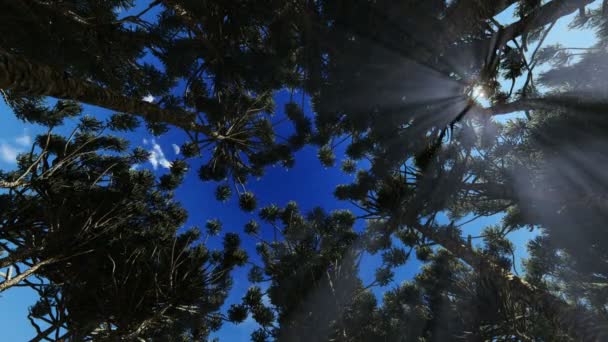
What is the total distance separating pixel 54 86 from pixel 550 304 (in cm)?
514

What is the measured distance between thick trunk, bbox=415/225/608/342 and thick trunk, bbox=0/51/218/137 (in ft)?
15.5

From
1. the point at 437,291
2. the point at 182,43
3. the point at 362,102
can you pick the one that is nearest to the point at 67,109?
the point at 182,43

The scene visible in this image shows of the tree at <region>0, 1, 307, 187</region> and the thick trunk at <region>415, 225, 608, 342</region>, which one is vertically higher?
the tree at <region>0, 1, 307, 187</region>

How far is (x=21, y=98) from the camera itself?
4.41 metres

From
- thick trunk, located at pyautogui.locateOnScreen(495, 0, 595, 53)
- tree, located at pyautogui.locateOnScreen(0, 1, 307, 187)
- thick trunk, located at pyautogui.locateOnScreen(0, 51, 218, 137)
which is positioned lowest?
thick trunk, located at pyautogui.locateOnScreen(0, 51, 218, 137)

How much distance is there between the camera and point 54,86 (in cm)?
155

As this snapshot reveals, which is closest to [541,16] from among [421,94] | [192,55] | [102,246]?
[421,94]

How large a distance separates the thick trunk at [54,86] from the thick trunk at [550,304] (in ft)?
15.5

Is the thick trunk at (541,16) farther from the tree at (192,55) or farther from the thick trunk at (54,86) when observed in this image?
the thick trunk at (54,86)

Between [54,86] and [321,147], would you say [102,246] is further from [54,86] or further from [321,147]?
[321,147]

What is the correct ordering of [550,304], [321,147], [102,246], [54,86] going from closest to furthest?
[54,86] → [550,304] → [102,246] → [321,147]

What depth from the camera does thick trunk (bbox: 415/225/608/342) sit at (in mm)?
2897

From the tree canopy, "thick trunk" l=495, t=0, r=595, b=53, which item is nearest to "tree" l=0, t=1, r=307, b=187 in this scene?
the tree canopy

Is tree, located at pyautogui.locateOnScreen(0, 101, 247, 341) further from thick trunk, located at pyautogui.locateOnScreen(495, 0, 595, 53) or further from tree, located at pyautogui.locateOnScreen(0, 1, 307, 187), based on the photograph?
thick trunk, located at pyautogui.locateOnScreen(495, 0, 595, 53)
